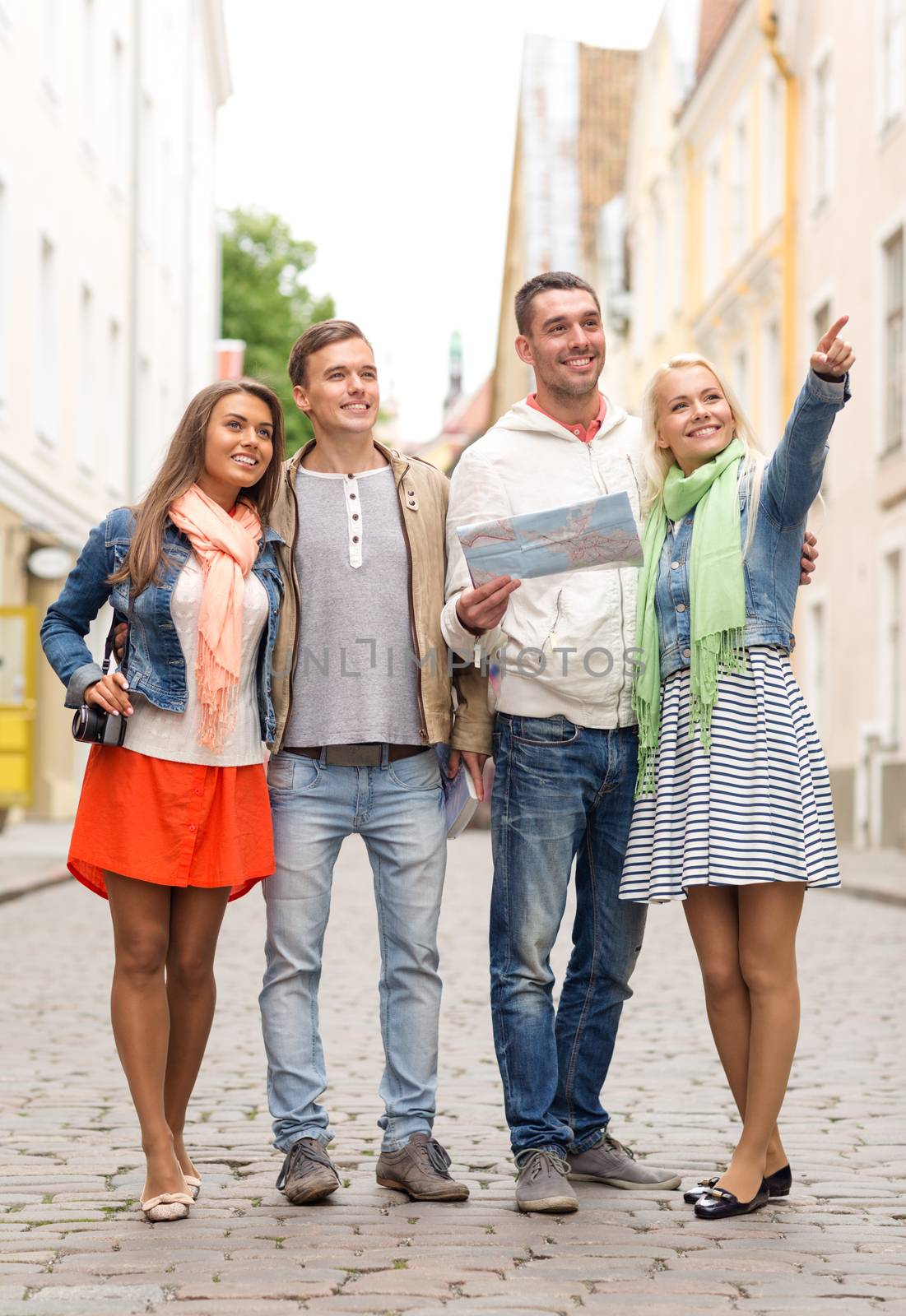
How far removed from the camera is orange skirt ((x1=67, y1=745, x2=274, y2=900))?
4570mm

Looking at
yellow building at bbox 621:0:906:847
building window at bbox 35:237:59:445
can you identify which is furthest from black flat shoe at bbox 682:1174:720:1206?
building window at bbox 35:237:59:445

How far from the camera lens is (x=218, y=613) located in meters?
4.59

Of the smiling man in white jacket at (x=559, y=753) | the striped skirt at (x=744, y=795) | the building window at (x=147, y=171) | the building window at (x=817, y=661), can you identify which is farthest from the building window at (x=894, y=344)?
the striped skirt at (x=744, y=795)

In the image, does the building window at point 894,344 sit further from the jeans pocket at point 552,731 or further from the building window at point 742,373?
the jeans pocket at point 552,731

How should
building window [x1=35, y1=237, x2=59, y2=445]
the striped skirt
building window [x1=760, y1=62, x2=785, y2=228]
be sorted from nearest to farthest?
1. the striped skirt
2. building window [x1=35, y1=237, x2=59, y2=445]
3. building window [x1=760, y1=62, x2=785, y2=228]

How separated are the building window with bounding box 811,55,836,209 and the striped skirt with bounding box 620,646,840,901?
70.1 ft

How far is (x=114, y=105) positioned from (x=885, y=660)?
1345 centimetres

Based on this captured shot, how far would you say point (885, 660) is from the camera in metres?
22.4

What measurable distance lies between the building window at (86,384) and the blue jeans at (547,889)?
69.8 ft

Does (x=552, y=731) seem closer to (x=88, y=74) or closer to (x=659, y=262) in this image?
(x=88, y=74)

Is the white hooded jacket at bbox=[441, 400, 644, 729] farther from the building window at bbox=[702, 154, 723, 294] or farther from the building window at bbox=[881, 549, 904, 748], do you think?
the building window at bbox=[702, 154, 723, 294]

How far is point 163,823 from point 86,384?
2208 centimetres

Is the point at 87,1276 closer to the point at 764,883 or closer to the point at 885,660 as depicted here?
the point at 764,883

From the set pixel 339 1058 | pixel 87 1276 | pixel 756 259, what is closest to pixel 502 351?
pixel 756 259
